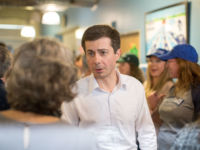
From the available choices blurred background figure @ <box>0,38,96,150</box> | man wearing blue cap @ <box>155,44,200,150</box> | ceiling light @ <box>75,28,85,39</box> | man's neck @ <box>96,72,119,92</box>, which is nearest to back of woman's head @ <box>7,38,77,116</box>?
blurred background figure @ <box>0,38,96,150</box>

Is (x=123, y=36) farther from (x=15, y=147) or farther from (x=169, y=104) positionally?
(x=15, y=147)

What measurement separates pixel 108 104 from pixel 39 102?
0.67m

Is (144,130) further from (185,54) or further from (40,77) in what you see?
(40,77)

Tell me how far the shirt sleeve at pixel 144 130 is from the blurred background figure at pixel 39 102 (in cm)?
74

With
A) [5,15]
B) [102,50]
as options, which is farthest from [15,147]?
[5,15]

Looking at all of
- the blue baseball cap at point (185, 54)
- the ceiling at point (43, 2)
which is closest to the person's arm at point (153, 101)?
the blue baseball cap at point (185, 54)

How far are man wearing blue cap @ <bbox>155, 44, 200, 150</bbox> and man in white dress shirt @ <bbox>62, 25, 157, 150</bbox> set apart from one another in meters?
0.43

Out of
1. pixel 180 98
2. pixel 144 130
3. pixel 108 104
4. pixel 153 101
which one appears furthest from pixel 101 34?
pixel 153 101

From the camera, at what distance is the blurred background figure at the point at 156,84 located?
2.33 meters

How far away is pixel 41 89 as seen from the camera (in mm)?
949

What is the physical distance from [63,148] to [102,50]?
75cm

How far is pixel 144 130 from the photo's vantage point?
66.2 inches

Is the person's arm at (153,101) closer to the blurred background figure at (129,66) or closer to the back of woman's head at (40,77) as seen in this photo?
the blurred background figure at (129,66)

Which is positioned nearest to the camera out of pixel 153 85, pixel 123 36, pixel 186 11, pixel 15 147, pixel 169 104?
pixel 15 147
